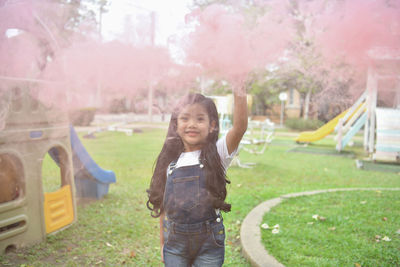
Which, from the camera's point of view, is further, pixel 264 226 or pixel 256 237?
pixel 264 226

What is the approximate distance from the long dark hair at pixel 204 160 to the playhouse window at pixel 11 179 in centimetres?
171

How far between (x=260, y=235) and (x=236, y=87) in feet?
6.63

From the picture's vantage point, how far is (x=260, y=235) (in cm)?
340

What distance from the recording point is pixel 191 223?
6.03 ft

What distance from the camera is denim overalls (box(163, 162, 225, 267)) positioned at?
1.83 meters

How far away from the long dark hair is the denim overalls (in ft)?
0.15

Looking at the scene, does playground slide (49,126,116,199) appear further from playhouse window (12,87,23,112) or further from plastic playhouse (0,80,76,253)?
playhouse window (12,87,23,112)

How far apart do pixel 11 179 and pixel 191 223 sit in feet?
7.06

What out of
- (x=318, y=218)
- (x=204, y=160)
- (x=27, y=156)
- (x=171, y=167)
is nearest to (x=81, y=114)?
(x=27, y=156)

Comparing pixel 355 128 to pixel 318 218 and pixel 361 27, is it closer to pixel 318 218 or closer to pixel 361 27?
pixel 318 218

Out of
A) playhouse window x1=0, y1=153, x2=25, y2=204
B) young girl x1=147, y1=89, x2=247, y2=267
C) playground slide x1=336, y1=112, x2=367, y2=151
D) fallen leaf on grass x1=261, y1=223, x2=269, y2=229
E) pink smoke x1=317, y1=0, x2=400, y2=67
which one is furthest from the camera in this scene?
playground slide x1=336, y1=112, x2=367, y2=151

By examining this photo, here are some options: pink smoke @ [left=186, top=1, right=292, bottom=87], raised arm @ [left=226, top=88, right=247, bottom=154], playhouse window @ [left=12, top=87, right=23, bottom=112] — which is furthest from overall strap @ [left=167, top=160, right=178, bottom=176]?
playhouse window @ [left=12, top=87, right=23, bottom=112]

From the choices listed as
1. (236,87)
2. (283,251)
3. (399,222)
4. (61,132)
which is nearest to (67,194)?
(61,132)

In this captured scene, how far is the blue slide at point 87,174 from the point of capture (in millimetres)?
4336
